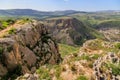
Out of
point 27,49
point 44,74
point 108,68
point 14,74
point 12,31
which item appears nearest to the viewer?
point 108,68

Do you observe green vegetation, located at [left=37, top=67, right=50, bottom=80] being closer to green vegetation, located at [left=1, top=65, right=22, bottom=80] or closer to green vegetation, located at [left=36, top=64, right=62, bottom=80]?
green vegetation, located at [left=36, top=64, right=62, bottom=80]

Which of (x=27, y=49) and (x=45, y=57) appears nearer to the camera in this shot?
(x=27, y=49)

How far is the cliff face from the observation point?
7962 cm

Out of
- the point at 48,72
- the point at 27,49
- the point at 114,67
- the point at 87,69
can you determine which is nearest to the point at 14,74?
the point at 27,49

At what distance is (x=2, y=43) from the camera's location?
3157 inches

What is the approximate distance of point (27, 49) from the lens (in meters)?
94.6

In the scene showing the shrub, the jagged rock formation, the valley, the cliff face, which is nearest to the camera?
the jagged rock formation

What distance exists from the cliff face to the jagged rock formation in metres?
38.5

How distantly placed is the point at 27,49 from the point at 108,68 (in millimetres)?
55676

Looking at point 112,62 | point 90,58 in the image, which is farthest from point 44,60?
point 112,62

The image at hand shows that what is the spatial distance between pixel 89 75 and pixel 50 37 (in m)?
70.0

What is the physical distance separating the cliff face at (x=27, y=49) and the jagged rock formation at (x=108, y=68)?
38477 mm

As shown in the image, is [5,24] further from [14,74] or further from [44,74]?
[44,74]

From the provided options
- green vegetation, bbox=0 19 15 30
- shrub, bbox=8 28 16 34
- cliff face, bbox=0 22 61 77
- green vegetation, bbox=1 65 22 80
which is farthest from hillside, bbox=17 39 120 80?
green vegetation, bbox=0 19 15 30
